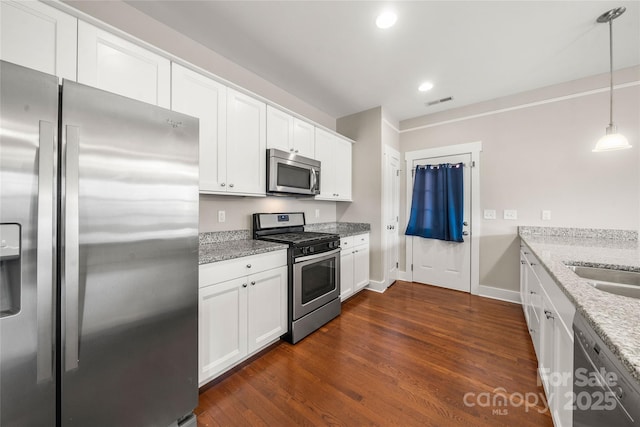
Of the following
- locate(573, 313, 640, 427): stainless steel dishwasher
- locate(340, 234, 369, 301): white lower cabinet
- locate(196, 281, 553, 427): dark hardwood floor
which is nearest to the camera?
locate(573, 313, 640, 427): stainless steel dishwasher

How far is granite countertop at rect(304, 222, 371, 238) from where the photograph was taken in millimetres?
3367

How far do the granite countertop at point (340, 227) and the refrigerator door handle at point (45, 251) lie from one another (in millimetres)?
2544

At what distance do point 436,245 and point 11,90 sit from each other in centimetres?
419

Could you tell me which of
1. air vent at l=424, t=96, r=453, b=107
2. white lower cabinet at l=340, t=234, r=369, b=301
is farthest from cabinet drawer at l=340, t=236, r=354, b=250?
air vent at l=424, t=96, r=453, b=107

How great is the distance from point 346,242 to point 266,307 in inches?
53.0

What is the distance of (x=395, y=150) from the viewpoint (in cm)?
389

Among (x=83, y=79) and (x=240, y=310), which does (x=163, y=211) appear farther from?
(x=240, y=310)

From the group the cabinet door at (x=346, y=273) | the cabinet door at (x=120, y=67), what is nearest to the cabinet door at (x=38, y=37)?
the cabinet door at (x=120, y=67)

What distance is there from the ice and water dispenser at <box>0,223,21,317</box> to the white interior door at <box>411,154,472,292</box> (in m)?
4.04

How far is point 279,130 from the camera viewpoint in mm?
2520

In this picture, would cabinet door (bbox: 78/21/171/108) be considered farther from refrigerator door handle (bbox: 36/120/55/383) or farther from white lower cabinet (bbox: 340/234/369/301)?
white lower cabinet (bbox: 340/234/369/301)

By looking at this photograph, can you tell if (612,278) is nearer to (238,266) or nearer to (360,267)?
(360,267)

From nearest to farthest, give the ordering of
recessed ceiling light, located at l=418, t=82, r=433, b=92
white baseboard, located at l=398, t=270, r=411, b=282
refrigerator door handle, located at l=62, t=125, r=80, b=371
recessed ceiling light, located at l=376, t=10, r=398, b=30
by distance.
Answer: refrigerator door handle, located at l=62, t=125, r=80, b=371 < recessed ceiling light, located at l=376, t=10, r=398, b=30 < recessed ceiling light, located at l=418, t=82, r=433, b=92 < white baseboard, located at l=398, t=270, r=411, b=282

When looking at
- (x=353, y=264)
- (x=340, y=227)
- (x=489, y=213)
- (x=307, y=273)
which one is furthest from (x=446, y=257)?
(x=307, y=273)
